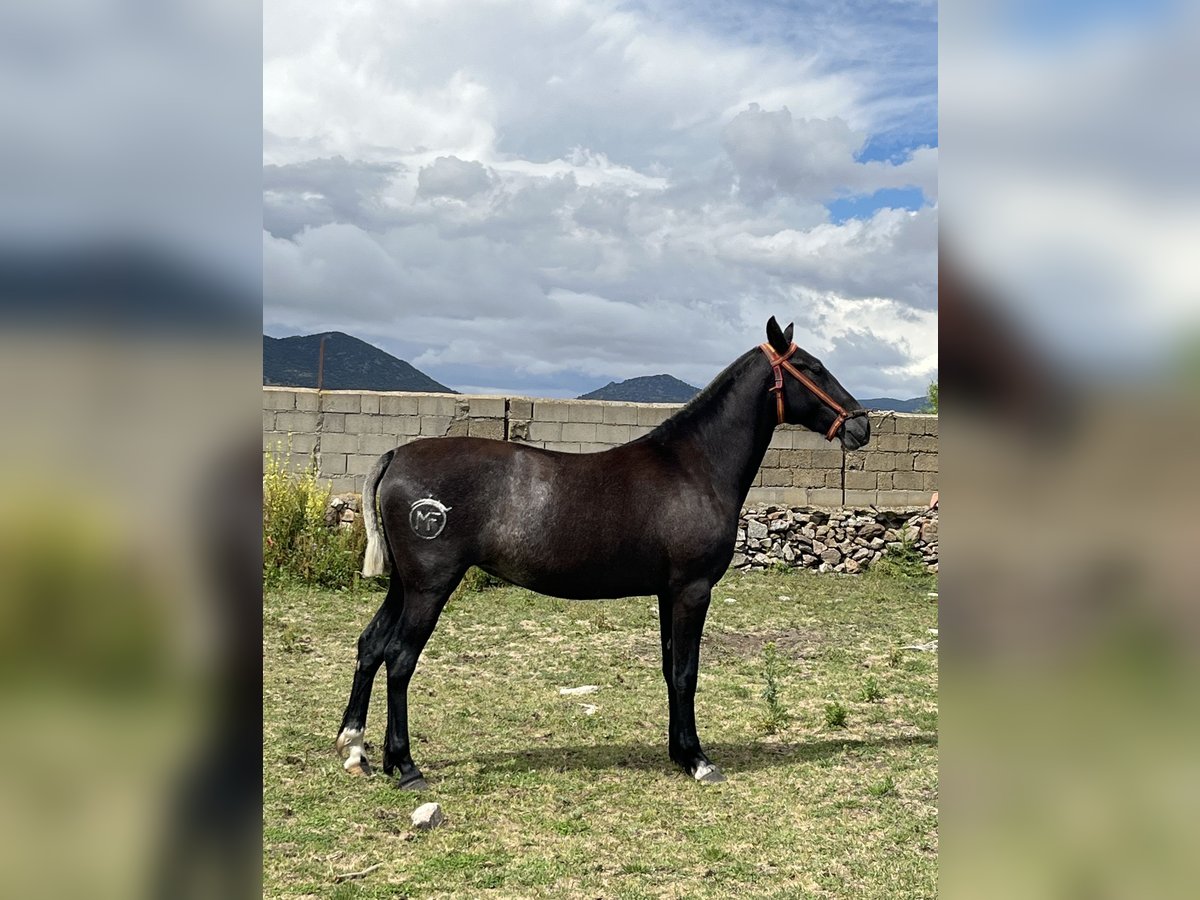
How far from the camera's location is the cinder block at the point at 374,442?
11.7 meters

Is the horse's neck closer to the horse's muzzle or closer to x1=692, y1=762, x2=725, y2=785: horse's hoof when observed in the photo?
the horse's muzzle

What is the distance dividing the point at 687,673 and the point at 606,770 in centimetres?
64

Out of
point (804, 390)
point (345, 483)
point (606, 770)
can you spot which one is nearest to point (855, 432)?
point (804, 390)

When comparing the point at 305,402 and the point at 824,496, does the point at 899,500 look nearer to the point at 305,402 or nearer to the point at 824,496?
the point at 824,496

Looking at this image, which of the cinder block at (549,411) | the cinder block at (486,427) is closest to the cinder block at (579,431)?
the cinder block at (549,411)

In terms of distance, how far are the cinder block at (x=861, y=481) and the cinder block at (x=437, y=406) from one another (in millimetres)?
5063

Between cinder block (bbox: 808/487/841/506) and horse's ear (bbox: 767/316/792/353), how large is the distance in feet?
25.9

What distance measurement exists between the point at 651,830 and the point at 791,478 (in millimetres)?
8775

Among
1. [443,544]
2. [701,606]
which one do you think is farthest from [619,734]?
Result: [443,544]

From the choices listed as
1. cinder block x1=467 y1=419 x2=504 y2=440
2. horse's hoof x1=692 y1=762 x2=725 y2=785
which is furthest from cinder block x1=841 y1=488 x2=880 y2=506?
horse's hoof x1=692 y1=762 x2=725 y2=785

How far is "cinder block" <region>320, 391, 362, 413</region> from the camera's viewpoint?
11.7 meters

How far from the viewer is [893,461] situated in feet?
42.2

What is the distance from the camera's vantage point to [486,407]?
11.8m

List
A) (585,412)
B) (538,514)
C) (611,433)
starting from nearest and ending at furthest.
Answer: (538,514) → (585,412) → (611,433)
